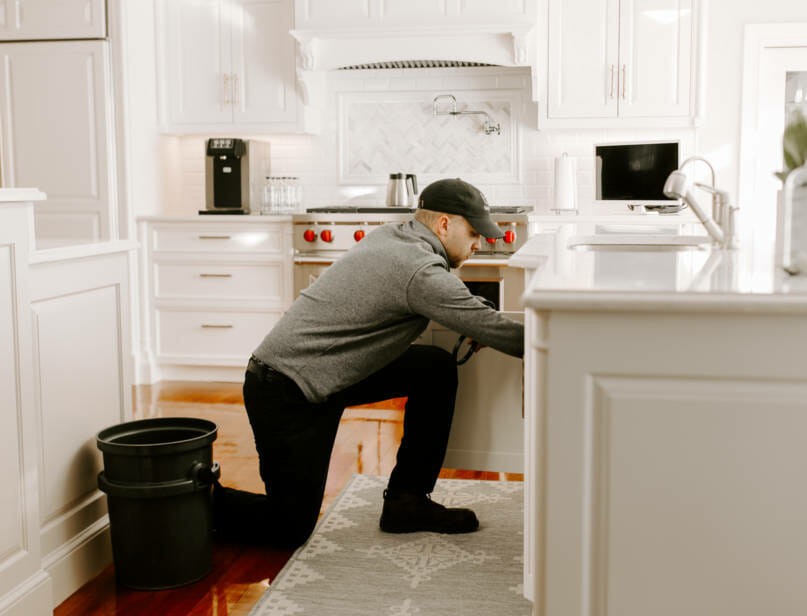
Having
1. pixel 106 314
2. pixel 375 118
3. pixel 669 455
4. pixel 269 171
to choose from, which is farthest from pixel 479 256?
pixel 669 455

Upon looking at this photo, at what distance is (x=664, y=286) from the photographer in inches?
50.3

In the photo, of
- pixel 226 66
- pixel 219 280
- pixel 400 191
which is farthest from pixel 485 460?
pixel 226 66

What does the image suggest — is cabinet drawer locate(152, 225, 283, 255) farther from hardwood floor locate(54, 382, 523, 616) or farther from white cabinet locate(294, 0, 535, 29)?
white cabinet locate(294, 0, 535, 29)

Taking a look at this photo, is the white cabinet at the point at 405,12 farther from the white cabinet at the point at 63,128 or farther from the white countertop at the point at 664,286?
the white countertop at the point at 664,286

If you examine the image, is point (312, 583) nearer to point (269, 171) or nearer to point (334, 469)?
point (334, 469)

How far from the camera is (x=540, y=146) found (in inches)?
202

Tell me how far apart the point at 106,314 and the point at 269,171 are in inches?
120

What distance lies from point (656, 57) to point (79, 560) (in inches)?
147

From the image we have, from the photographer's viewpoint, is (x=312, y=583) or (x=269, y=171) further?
(x=269, y=171)

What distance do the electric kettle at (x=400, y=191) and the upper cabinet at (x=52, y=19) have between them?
68.4 inches

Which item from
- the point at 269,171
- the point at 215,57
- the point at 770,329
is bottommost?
the point at 770,329

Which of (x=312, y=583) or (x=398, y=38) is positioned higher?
(x=398, y=38)

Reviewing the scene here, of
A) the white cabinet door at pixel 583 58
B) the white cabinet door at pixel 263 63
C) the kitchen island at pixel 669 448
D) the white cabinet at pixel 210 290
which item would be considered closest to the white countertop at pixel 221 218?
the white cabinet at pixel 210 290

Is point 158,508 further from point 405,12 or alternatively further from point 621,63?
point 621,63
